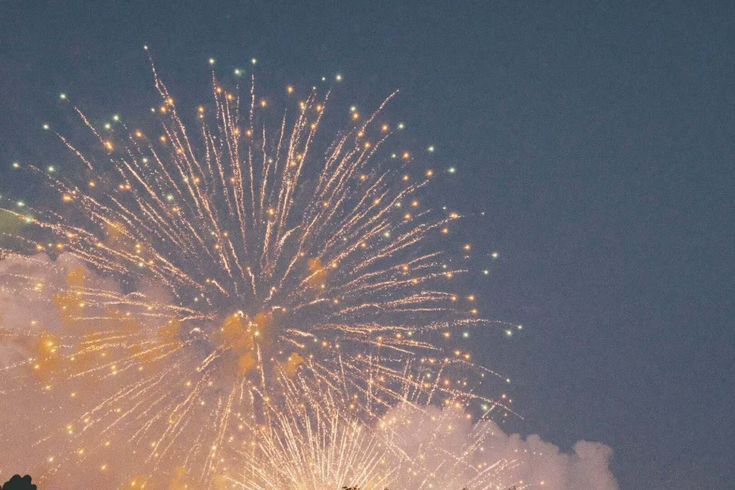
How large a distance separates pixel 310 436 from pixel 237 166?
379 inches

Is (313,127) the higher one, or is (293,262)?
(313,127)

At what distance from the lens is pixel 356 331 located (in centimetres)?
Result: 2705

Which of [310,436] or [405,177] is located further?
[310,436]

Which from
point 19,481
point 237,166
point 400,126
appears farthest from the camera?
point 237,166

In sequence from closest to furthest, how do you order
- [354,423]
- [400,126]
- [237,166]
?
[400,126] < [237,166] < [354,423]

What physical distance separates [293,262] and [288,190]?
7.54 feet

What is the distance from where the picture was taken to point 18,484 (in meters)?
13.4

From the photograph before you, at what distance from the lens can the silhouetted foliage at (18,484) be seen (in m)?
13.4

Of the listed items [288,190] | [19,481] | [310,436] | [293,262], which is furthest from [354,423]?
[19,481]

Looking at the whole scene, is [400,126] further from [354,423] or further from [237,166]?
[354,423]

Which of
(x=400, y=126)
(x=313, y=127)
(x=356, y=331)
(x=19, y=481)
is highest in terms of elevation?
(x=400, y=126)

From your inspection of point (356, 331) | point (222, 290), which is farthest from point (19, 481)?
point (356, 331)

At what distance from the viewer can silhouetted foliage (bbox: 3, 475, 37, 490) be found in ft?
44.0

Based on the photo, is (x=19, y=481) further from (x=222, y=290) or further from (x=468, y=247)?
(x=468, y=247)
